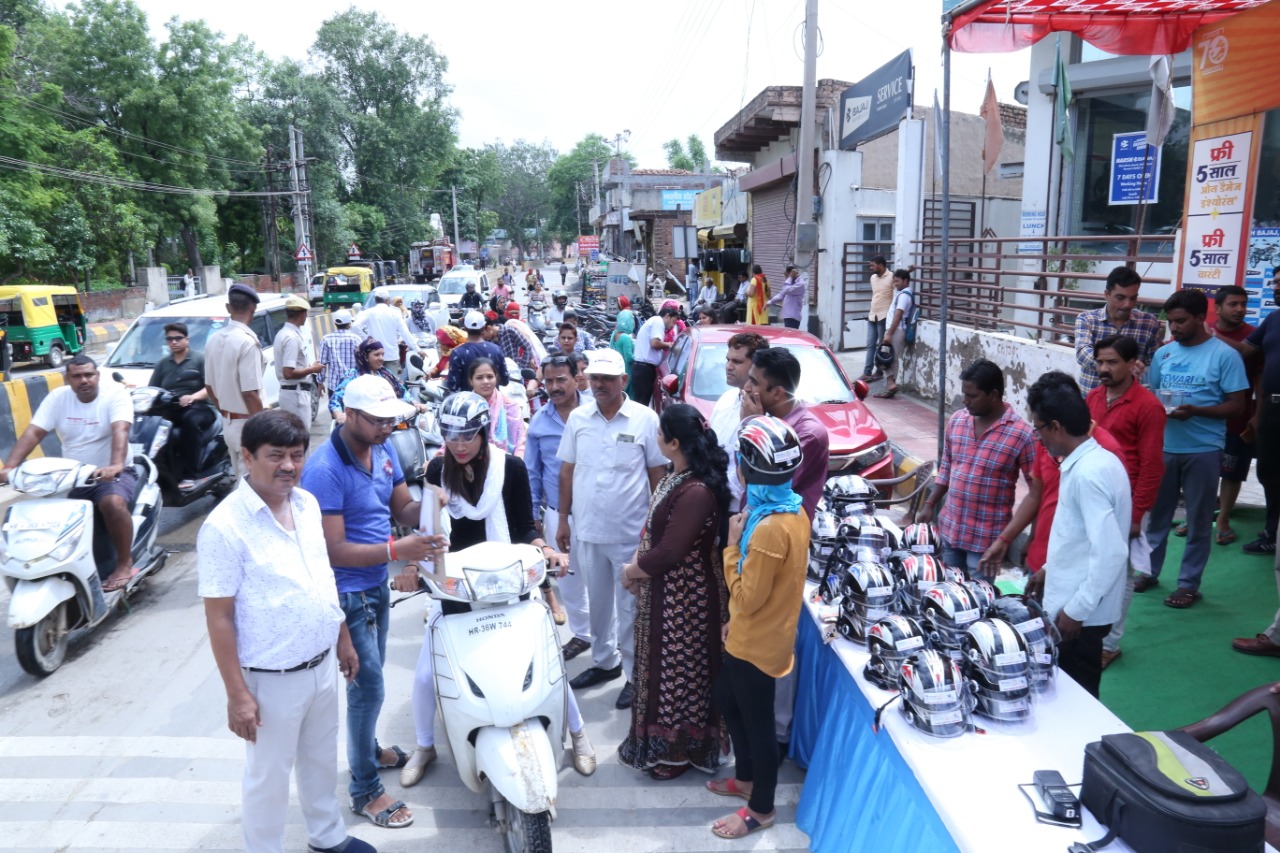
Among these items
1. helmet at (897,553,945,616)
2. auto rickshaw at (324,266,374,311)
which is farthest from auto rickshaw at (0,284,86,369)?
helmet at (897,553,945,616)

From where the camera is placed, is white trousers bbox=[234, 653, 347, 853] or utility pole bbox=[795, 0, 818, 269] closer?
white trousers bbox=[234, 653, 347, 853]

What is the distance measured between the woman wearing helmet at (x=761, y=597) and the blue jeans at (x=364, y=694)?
145 centimetres

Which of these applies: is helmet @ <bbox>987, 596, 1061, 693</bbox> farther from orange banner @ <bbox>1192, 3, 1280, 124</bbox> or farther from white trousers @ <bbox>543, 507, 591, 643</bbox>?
orange banner @ <bbox>1192, 3, 1280, 124</bbox>

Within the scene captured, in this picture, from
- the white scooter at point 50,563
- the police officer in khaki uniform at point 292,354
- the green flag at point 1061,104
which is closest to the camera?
the white scooter at point 50,563

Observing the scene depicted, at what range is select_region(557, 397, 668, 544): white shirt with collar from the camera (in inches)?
168

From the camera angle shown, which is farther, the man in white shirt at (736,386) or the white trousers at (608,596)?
the man in white shirt at (736,386)

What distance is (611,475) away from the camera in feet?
14.0


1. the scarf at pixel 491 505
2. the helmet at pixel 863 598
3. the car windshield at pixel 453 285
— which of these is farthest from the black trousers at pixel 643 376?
the car windshield at pixel 453 285

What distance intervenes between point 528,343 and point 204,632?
4.03 m

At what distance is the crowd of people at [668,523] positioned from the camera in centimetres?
290

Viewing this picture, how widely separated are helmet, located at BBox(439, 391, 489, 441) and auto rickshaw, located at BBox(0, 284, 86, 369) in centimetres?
1918

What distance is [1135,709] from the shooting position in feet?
13.5

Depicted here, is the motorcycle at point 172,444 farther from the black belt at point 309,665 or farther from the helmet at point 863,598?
the helmet at point 863,598

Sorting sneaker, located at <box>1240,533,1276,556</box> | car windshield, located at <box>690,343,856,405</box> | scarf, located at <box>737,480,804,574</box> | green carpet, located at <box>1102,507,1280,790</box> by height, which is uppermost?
scarf, located at <box>737,480,804,574</box>
